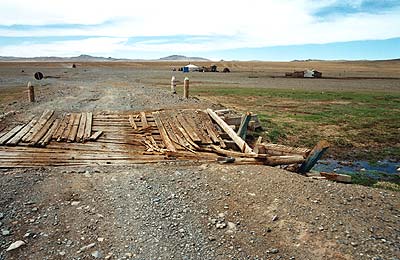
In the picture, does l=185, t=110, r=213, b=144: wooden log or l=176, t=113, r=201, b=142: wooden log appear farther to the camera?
l=185, t=110, r=213, b=144: wooden log

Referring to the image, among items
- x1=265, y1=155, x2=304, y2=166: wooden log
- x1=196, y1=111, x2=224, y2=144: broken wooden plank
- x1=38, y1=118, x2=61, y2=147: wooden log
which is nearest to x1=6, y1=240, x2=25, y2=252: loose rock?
x1=38, y1=118, x2=61, y2=147: wooden log

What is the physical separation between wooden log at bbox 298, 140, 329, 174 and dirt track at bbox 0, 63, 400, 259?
1233 mm

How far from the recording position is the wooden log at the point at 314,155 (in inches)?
343

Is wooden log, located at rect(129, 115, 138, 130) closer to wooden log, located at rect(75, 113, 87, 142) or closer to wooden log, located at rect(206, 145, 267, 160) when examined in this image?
wooden log, located at rect(75, 113, 87, 142)

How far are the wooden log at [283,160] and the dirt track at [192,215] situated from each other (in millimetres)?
723

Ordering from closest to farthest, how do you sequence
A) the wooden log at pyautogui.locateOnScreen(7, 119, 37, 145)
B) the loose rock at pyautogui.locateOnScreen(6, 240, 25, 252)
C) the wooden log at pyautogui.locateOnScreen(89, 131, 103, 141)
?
the loose rock at pyautogui.locateOnScreen(6, 240, 25, 252)
the wooden log at pyautogui.locateOnScreen(7, 119, 37, 145)
the wooden log at pyautogui.locateOnScreen(89, 131, 103, 141)

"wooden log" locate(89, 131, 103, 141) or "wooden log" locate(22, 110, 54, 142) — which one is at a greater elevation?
"wooden log" locate(22, 110, 54, 142)

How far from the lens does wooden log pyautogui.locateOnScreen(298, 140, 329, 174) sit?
8.71 m

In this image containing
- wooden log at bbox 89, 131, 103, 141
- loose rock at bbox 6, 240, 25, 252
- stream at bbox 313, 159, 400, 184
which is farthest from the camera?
stream at bbox 313, 159, 400, 184

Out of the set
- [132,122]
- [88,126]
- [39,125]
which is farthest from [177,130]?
[39,125]

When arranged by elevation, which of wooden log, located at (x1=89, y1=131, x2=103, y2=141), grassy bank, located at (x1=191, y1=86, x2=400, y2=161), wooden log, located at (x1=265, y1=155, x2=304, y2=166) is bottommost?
grassy bank, located at (x1=191, y1=86, x2=400, y2=161)

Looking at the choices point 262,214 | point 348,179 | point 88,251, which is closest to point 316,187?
point 262,214

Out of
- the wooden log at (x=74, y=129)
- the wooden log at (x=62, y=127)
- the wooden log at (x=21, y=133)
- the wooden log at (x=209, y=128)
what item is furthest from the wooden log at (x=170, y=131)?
the wooden log at (x=21, y=133)

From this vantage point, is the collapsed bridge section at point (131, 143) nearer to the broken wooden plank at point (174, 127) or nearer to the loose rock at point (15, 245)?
the broken wooden plank at point (174, 127)
